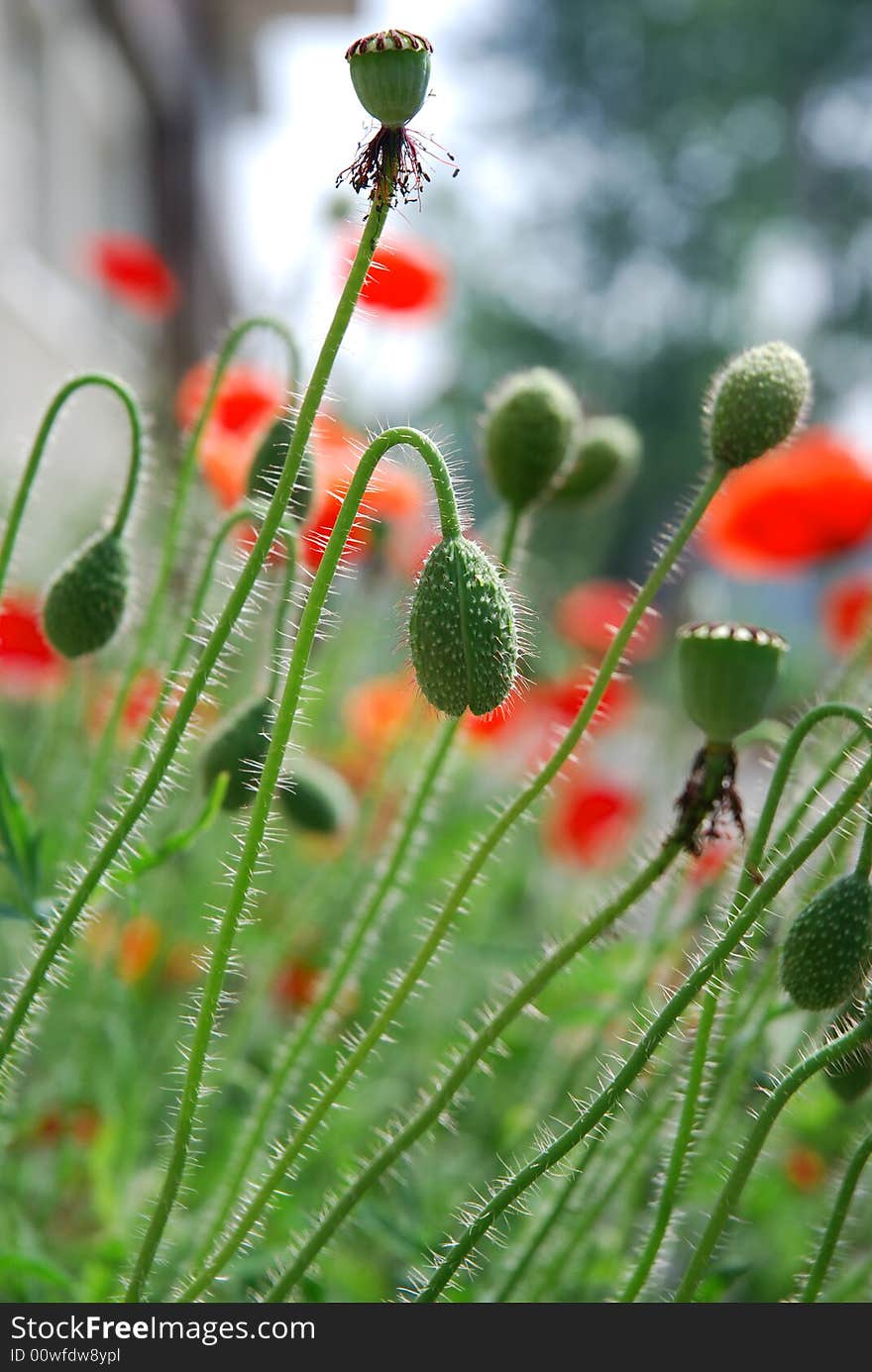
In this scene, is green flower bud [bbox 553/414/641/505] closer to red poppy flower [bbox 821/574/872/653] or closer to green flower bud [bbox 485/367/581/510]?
green flower bud [bbox 485/367/581/510]

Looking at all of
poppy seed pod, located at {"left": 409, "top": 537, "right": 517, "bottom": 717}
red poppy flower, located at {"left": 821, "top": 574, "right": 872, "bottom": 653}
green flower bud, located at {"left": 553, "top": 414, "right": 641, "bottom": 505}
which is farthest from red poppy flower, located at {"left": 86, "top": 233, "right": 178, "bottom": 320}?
poppy seed pod, located at {"left": 409, "top": 537, "right": 517, "bottom": 717}

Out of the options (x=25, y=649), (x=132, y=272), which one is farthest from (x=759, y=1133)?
(x=132, y=272)

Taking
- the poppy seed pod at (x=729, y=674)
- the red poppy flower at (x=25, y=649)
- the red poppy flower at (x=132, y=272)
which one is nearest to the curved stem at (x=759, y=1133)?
the poppy seed pod at (x=729, y=674)

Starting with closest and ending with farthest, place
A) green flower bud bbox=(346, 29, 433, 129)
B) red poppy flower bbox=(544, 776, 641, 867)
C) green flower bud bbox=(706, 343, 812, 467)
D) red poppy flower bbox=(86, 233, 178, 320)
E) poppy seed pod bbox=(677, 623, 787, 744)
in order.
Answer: green flower bud bbox=(346, 29, 433, 129) < poppy seed pod bbox=(677, 623, 787, 744) < green flower bud bbox=(706, 343, 812, 467) < red poppy flower bbox=(544, 776, 641, 867) < red poppy flower bbox=(86, 233, 178, 320)

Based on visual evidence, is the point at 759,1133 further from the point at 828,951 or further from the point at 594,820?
the point at 594,820
